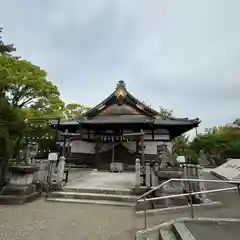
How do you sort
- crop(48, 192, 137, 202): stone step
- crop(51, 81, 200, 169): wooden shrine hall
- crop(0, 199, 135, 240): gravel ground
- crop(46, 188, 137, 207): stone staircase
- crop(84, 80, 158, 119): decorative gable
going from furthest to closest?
crop(84, 80, 158, 119): decorative gable < crop(51, 81, 200, 169): wooden shrine hall < crop(48, 192, 137, 202): stone step < crop(46, 188, 137, 207): stone staircase < crop(0, 199, 135, 240): gravel ground

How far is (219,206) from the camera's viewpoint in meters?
6.66

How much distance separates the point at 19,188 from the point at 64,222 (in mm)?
2888

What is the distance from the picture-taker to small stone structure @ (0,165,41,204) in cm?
709

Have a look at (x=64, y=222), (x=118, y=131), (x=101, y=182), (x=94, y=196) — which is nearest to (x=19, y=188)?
(x=94, y=196)

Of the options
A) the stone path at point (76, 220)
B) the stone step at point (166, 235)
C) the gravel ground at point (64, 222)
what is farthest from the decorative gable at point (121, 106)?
the stone step at point (166, 235)

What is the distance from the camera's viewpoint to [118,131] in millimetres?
16797

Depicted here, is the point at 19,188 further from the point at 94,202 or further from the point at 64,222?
the point at 64,222

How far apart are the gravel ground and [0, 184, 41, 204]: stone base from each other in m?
0.34

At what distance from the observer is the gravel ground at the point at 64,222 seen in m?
4.43

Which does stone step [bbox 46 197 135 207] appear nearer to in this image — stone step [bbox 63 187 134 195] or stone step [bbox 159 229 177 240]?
stone step [bbox 63 187 134 195]

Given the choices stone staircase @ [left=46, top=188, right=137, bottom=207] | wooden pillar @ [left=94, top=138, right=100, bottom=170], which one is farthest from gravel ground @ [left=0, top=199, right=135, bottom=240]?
wooden pillar @ [left=94, top=138, right=100, bottom=170]

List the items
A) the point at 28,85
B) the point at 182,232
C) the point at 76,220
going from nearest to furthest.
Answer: the point at 182,232, the point at 76,220, the point at 28,85

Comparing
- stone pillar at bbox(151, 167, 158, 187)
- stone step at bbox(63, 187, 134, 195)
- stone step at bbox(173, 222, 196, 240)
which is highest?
stone pillar at bbox(151, 167, 158, 187)

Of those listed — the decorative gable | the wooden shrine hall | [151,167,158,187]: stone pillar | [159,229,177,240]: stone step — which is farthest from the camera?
the decorative gable
